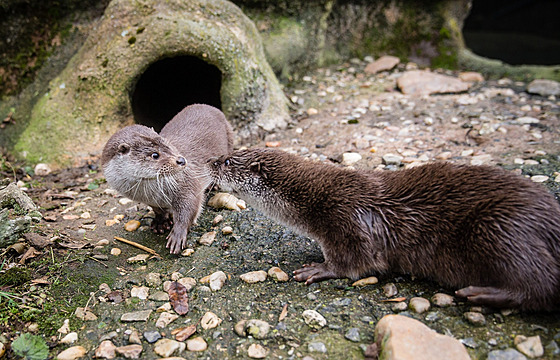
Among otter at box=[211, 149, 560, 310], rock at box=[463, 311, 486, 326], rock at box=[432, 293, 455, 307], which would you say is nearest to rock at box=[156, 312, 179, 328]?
otter at box=[211, 149, 560, 310]

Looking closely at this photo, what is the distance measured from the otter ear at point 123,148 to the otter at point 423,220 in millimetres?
607

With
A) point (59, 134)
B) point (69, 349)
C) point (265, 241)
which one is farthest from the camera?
point (59, 134)

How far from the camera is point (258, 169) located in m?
2.71

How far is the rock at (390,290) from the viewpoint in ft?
7.85

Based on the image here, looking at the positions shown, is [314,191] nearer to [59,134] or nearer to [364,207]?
[364,207]

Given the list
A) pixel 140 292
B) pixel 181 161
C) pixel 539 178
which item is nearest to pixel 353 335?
pixel 140 292

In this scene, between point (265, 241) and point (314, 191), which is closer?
point (314, 191)

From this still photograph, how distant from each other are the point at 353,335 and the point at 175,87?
14.5ft

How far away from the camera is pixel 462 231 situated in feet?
7.28

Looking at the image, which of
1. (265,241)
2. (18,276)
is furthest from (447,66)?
(18,276)

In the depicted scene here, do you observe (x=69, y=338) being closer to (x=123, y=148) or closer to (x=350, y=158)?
(x=123, y=148)

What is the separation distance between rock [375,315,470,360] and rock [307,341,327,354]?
236mm

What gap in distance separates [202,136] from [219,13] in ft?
5.32

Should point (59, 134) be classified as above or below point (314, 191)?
below
